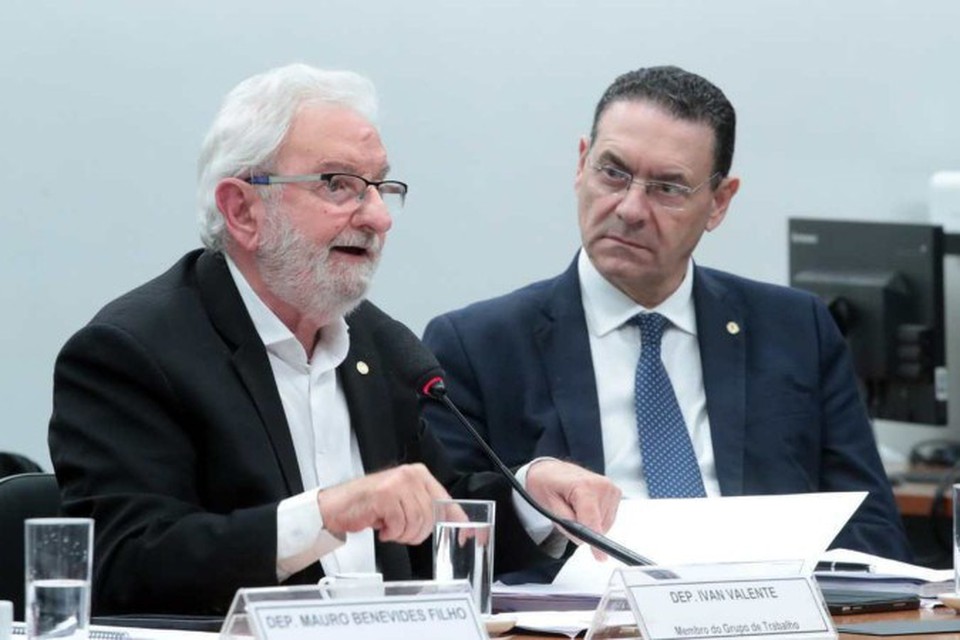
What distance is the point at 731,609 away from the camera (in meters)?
1.90

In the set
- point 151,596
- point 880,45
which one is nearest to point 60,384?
point 151,596

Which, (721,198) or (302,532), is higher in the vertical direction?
(721,198)

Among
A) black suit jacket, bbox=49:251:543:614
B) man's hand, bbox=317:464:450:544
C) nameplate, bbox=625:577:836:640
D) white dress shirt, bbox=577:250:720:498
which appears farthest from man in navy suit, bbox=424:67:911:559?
nameplate, bbox=625:577:836:640

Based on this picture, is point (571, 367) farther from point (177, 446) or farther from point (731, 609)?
point (731, 609)

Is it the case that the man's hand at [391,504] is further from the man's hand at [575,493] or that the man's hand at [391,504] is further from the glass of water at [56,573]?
the glass of water at [56,573]

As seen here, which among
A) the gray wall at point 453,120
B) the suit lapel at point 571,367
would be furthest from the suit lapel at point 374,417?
the gray wall at point 453,120

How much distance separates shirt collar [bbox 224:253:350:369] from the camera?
2.58 metres

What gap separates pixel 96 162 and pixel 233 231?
1.77 m

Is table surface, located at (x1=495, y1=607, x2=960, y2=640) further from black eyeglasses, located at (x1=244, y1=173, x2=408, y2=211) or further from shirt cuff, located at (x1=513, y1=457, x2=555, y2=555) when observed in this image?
black eyeglasses, located at (x1=244, y1=173, x2=408, y2=211)

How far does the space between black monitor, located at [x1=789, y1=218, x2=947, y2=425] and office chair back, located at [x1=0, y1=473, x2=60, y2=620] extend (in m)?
2.95

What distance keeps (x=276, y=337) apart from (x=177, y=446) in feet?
0.82

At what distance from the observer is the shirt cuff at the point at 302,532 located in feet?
7.25

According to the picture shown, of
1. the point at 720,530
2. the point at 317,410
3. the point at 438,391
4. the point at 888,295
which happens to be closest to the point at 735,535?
the point at 720,530

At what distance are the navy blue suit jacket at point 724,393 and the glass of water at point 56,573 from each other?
4.49 ft
